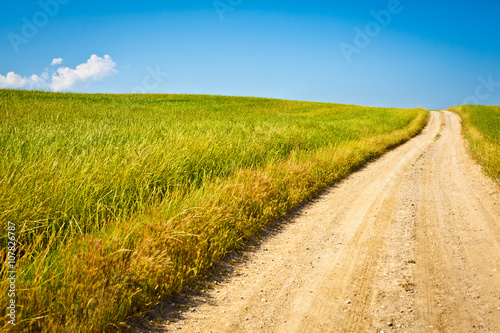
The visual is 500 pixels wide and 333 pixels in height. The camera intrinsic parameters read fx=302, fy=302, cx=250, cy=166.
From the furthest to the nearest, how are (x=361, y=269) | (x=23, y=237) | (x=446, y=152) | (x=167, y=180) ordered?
(x=446, y=152) < (x=167, y=180) < (x=361, y=269) < (x=23, y=237)

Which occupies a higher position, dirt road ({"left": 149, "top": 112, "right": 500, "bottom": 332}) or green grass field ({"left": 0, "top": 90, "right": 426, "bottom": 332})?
green grass field ({"left": 0, "top": 90, "right": 426, "bottom": 332})

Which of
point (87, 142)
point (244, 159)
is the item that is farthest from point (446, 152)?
point (87, 142)

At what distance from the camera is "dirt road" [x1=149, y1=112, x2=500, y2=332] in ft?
9.43

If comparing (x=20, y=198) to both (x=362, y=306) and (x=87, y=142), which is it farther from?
(x=362, y=306)

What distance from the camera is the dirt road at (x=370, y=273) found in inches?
113

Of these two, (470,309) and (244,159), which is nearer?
(470,309)

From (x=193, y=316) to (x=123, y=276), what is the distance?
30.3 inches

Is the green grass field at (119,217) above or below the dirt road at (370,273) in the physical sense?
above

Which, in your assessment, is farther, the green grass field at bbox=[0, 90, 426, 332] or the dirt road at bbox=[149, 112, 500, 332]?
the dirt road at bbox=[149, 112, 500, 332]

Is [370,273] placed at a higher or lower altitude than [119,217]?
lower

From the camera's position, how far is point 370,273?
3.70m

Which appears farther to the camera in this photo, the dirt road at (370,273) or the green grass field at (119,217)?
the dirt road at (370,273)

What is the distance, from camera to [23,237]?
3285 mm

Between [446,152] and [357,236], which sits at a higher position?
[446,152]
